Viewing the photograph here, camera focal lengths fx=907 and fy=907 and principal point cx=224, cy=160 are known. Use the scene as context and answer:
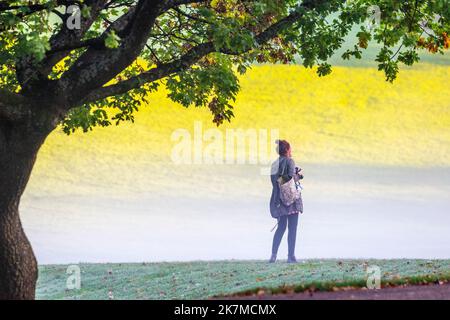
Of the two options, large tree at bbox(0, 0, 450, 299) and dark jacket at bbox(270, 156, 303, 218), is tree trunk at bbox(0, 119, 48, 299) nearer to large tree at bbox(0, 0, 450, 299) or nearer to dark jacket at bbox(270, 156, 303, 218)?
large tree at bbox(0, 0, 450, 299)

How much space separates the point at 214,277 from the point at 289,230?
316 cm

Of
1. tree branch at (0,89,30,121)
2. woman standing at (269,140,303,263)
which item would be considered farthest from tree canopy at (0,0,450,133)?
woman standing at (269,140,303,263)

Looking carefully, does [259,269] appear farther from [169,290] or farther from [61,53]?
[61,53]

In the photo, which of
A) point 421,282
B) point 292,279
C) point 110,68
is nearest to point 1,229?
point 110,68

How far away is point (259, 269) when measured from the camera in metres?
25.6

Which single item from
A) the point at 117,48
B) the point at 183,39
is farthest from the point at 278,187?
the point at 117,48

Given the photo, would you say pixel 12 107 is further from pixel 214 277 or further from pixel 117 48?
pixel 214 277

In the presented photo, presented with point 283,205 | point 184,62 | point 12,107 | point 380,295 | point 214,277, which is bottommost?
point 380,295

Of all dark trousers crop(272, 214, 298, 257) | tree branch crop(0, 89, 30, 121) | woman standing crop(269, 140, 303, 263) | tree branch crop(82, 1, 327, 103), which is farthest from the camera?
dark trousers crop(272, 214, 298, 257)

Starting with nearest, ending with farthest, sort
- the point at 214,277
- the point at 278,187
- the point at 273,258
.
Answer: the point at 214,277 < the point at 278,187 < the point at 273,258

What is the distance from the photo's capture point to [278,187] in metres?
26.5

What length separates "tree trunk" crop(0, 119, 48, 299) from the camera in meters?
18.9

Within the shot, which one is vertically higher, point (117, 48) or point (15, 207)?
point (117, 48)

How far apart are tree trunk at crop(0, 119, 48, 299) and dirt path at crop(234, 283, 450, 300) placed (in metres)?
4.91
